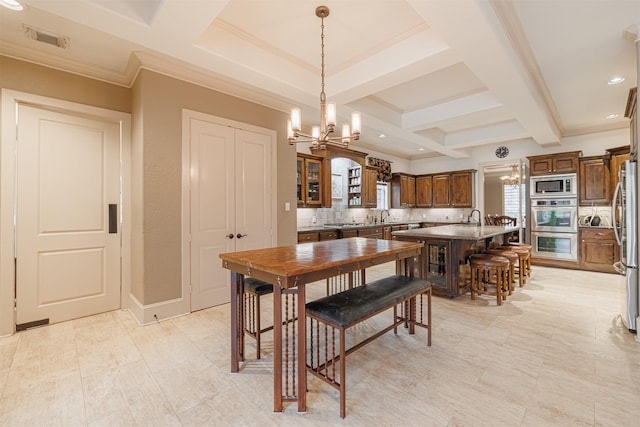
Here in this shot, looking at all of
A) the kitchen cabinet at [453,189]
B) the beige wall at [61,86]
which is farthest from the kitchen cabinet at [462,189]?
the beige wall at [61,86]

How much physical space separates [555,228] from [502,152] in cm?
220

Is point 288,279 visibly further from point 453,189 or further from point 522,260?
point 453,189

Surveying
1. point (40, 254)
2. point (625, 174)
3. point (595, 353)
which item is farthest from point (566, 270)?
point (40, 254)

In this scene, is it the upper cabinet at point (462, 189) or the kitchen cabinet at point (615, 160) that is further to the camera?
the upper cabinet at point (462, 189)

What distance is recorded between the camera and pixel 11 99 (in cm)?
266

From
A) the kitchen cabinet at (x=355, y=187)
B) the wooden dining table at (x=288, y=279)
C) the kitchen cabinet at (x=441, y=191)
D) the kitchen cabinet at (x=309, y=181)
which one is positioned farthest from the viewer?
the kitchen cabinet at (x=441, y=191)

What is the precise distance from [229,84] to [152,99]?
0.89 metres

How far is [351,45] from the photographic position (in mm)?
2951

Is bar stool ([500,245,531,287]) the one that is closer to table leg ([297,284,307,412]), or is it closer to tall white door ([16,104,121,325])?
table leg ([297,284,307,412])

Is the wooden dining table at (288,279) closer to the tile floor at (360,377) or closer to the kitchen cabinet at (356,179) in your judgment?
the tile floor at (360,377)

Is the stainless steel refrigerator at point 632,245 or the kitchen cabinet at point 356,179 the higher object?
the kitchen cabinet at point 356,179

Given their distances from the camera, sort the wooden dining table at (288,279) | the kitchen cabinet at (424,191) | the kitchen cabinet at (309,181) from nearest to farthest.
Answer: the wooden dining table at (288,279) < the kitchen cabinet at (309,181) < the kitchen cabinet at (424,191)

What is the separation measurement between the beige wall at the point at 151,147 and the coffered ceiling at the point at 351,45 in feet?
0.50

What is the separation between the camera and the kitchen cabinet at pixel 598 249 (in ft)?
16.5
